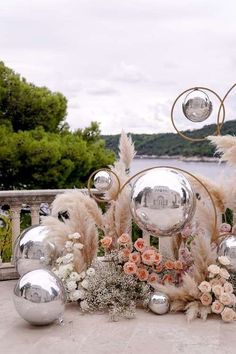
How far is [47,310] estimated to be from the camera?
462 cm

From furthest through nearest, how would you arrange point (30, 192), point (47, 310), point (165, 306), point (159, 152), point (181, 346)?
1. point (159, 152)
2. point (30, 192)
3. point (165, 306)
4. point (47, 310)
5. point (181, 346)

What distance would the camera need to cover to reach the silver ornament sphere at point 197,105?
5180 millimetres

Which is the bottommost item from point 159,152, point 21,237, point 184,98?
point 21,237

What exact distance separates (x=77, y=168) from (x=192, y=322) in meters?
7.58

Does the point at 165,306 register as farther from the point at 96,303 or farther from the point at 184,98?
the point at 184,98

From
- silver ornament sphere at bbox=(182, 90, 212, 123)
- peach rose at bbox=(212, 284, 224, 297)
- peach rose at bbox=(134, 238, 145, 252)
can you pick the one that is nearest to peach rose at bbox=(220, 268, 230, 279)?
peach rose at bbox=(212, 284, 224, 297)

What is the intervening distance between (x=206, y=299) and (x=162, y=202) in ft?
2.70

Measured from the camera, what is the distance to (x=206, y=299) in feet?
16.6

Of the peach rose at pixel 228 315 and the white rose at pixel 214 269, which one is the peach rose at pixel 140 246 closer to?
the white rose at pixel 214 269

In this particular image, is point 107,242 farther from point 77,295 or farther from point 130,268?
point 77,295

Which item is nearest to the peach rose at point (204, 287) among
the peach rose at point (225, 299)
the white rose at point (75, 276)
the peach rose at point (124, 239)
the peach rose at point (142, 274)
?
the peach rose at point (225, 299)

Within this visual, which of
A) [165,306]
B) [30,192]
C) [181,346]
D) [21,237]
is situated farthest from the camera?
[30,192]

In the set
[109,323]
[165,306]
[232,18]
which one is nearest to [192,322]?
[165,306]

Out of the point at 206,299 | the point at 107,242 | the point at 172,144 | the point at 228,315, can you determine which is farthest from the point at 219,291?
the point at 172,144
